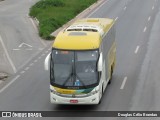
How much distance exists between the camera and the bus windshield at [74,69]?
72.4ft

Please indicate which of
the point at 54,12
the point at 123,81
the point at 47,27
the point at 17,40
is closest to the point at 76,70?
the point at 123,81

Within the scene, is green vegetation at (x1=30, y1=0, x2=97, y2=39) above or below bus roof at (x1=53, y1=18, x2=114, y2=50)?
below

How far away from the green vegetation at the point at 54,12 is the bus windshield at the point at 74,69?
19112 mm

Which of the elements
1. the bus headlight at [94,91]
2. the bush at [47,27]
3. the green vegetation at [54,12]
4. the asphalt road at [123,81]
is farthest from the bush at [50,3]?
the bus headlight at [94,91]

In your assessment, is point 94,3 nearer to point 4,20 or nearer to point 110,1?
point 110,1

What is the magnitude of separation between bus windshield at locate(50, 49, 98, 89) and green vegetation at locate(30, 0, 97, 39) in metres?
19.1

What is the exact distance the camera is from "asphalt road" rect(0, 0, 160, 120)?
77.4 feet

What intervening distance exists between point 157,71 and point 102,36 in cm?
676

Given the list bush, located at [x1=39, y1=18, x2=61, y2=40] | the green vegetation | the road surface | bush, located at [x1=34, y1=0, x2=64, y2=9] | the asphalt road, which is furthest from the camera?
bush, located at [x1=34, y1=0, x2=64, y2=9]

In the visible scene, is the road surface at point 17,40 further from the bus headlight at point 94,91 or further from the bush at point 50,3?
the bus headlight at point 94,91

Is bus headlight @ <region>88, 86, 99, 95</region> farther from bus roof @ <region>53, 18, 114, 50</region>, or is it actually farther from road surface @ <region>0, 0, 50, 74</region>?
road surface @ <region>0, 0, 50, 74</region>

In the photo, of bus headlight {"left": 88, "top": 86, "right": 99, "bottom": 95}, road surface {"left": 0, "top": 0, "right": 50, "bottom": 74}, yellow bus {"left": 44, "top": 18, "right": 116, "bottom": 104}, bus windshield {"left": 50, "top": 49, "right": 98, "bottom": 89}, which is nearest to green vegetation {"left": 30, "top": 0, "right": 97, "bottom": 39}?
road surface {"left": 0, "top": 0, "right": 50, "bottom": 74}

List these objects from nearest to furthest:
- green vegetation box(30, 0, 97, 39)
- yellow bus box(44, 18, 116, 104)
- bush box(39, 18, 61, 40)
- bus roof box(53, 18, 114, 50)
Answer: yellow bus box(44, 18, 116, 104), bus roof box(53, 18, 114, 50), bush box(39, 18, 61, 40), green vegetation box(30, 0, 97, 39)

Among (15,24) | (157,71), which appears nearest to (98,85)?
(157,71)
